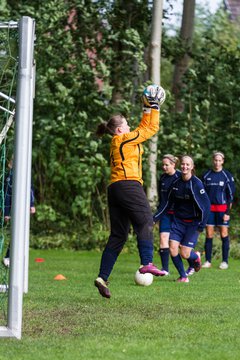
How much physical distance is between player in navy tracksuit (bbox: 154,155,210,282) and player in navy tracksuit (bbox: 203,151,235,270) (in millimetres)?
2885

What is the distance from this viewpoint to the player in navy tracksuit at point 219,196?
16484 mm

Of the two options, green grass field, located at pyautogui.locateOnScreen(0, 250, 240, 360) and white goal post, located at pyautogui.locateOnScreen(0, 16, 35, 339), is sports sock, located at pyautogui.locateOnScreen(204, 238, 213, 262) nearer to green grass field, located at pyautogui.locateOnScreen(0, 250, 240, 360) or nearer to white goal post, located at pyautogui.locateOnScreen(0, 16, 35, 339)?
green grass field, located at pyautogui.locateOnScreen(0, 250, 240, 360)

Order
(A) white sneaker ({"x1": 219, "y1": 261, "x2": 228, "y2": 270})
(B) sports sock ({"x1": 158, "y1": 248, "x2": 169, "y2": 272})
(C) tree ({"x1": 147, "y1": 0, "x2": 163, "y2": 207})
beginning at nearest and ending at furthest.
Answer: (B) sports sock ({"x1": 158, "y1": 248, "x2": 169, "y2": 272}) < (A) white sneaker ({"x1": 219, "y1": 261, "x2": 228, "y2": 270}) < (C) tree ({"x1": 147, "y1": 0, "x2": 163, "y2": 207})

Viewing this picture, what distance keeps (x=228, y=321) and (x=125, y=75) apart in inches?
517

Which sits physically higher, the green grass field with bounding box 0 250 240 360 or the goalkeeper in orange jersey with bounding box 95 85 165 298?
the goalkeeper in orange jersey with bounding box 95 85 165 298

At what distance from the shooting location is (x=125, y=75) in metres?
21.7

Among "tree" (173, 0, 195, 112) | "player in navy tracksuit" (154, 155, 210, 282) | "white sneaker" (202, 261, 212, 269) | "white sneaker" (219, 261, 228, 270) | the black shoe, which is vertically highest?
"tree" (173, 0, 195, 112)

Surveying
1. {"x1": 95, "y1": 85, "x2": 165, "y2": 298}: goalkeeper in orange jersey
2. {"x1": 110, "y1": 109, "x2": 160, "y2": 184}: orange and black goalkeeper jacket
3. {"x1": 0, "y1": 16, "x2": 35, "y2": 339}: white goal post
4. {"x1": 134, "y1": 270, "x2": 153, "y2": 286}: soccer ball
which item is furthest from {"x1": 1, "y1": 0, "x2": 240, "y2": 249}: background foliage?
{"x1": 0, "y1": 16, "x2": 35, "y2": 339}: white goal post

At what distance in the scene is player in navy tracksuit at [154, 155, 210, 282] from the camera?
13234mm

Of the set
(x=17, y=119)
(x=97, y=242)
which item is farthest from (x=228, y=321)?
(x=97, y=242)

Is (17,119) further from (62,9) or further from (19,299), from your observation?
(62,9)

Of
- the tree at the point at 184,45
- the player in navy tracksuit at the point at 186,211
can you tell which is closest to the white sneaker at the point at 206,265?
the player in navy tracksuit at the point at 186,211

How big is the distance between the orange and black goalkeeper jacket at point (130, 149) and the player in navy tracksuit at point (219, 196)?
19.4ft

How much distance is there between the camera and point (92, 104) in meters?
21.2
